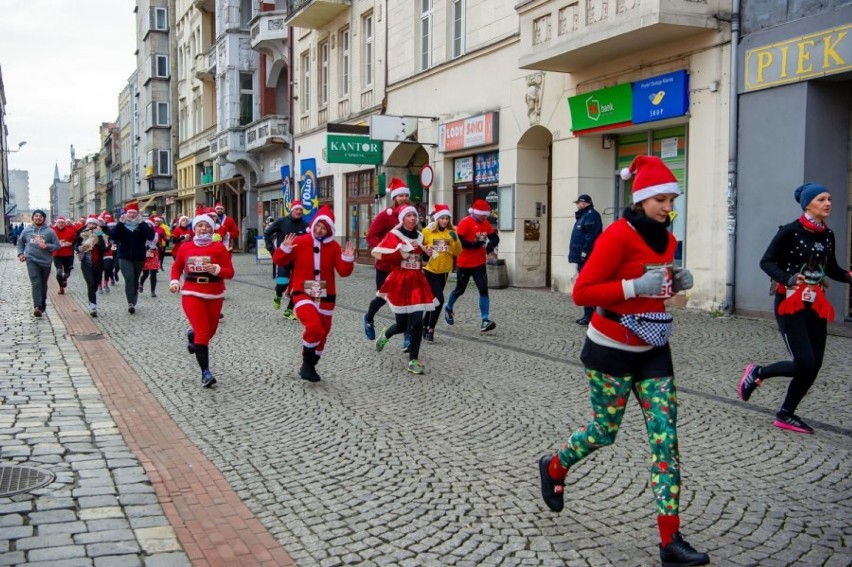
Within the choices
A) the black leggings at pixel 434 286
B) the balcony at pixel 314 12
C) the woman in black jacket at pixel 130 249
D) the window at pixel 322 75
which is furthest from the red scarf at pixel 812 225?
the window at pixel 322 75

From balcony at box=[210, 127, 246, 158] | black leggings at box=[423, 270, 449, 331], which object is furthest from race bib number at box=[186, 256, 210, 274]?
balcony at box=[210, 127, 246, 158]

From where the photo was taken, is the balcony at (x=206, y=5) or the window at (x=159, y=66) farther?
the window at (x=159, y=66)

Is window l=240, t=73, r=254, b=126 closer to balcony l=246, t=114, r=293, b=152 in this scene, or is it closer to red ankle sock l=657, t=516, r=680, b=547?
balcony l=246, t=114, r=293, b=152

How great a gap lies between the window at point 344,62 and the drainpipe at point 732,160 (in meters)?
17.5

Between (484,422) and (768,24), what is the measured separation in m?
8.80

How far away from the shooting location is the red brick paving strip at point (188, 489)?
3957 mm

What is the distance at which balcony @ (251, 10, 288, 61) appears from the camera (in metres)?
34.0

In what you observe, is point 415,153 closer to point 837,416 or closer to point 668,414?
point 837,416

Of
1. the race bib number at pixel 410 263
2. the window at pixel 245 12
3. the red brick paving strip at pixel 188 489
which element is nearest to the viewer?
the red brick paving strip at pixel 188 489

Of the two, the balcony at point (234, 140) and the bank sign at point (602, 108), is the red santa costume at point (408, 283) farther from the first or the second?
the balcony at point (234, 140)

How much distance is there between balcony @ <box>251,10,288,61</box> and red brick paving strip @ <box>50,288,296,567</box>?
2831 centimetres

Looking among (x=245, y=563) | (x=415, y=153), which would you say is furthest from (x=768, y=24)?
(x=415, y=153)

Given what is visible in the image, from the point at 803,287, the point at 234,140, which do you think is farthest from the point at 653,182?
Answer: the point at 234,140

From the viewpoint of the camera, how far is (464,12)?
20703 millimetres
